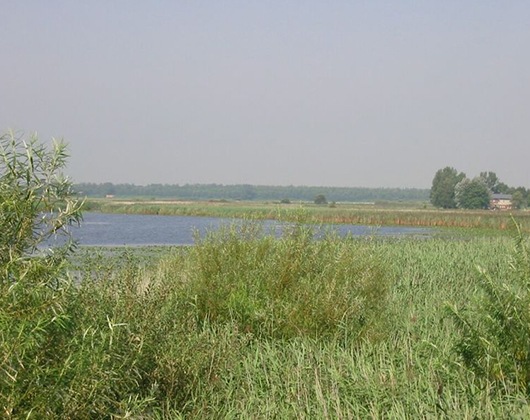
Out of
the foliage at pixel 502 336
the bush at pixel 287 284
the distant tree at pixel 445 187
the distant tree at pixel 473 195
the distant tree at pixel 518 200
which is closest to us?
the foliage at pixel 502 336

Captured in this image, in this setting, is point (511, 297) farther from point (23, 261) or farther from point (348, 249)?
point (348, 249)

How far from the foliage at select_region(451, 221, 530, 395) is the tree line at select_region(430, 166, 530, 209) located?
10241 centimetres

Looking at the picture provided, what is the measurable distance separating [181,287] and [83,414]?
166 inches

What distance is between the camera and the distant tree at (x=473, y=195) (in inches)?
4117

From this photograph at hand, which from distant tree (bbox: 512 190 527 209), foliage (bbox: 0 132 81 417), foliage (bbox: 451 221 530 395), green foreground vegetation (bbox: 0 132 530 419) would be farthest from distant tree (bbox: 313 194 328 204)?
foliage (bbox: 0 132 81 417)

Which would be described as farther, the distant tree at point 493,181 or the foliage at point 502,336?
the distant tree at point 493,181

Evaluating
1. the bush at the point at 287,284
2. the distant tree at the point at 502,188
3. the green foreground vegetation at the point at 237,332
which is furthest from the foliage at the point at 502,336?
the distant tree at the point at 502,188

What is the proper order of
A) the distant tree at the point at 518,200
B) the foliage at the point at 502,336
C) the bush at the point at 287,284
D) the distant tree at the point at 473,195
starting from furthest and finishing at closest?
the distant tree at the point at 518,200, the distant tree at the point at 473,195, the bush at the point at 287,284, the foliage at the point at 502,336

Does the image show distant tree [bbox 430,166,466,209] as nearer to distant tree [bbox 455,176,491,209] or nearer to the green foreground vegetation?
distant tree [bbox 455,176,491,209]

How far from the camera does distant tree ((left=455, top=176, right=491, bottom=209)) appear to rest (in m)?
105

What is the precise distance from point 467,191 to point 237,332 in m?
103

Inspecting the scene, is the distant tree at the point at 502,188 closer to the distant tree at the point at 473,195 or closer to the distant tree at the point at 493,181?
the distant tree at the point at 493,181

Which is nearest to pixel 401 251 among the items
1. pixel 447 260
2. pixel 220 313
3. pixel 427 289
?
pixel 447 260

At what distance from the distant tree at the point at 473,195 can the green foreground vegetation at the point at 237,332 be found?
98.1 m
